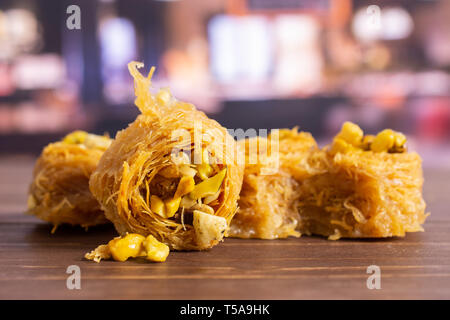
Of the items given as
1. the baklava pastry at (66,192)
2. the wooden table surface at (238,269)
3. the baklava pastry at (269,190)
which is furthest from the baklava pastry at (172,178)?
the baklava pastry at (66,192)

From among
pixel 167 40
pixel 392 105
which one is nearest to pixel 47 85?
pixel 167 40

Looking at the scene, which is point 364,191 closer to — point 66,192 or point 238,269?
point 238,269

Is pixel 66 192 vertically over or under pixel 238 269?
over

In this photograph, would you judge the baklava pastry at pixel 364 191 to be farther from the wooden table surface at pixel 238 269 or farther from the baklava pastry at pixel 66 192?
the baklava pastry at pixel 66 192

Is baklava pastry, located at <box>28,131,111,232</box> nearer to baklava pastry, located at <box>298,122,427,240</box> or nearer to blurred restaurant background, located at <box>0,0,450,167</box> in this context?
baklava pastry, located at <box>298,122,427,240</box>

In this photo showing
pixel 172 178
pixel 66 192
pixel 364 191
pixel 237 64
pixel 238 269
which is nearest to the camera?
pixel 238 269

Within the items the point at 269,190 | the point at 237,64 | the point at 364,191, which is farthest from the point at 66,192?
the point at 237,64

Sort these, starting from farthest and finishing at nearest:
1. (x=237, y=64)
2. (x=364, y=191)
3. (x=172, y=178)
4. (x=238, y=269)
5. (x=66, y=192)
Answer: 1. (x=237, y=64)
2. (x=66, y=192)
3. (x=364, y=191)
4. (x=172, y=178)
5. (x=238, y=269)


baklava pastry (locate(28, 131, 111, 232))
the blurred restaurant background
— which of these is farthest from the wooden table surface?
the blurred restaurant background
